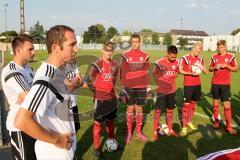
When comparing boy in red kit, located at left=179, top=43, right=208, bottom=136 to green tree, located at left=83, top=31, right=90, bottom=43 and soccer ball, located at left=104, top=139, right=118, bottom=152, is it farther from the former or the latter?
green tree, located at left=83, top=31, right=90, bottom=43

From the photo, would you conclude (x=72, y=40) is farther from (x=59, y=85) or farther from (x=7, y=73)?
(x=7, y=73)

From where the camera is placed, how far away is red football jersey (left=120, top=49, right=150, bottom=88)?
7758mm

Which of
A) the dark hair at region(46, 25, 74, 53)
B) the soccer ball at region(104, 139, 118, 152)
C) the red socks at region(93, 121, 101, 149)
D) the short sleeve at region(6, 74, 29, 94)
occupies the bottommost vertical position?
the soccer ball at region(104, 139, 118, 152)

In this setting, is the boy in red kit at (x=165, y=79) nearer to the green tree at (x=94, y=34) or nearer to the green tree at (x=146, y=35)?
the green tree at (x=146, y=35)

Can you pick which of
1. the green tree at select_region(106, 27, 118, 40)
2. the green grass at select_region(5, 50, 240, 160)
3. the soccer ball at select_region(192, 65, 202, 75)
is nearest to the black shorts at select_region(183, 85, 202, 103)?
the soccer ball at select_region(192, 65, 202, 75)

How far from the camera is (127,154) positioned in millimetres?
6785

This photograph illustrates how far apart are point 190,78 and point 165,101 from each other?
1.07m

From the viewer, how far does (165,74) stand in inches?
314

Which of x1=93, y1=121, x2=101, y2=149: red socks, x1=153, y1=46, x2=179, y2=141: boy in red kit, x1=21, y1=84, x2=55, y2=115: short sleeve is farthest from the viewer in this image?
x1=153, y1=46, x2=179, y2=141: boy in red kit

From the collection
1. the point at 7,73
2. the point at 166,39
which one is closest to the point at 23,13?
the point at 7,73

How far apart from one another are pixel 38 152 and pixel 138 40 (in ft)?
17.7

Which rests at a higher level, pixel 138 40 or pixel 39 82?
pixel 138 40

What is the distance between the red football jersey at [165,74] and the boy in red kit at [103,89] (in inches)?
50.6

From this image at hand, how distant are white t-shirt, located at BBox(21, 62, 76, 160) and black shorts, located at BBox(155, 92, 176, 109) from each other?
5.29 meters
